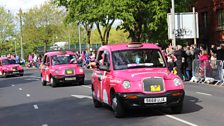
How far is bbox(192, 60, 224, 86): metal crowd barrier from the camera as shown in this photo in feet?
68.8

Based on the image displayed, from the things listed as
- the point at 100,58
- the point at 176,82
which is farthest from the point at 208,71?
the point at 176,82

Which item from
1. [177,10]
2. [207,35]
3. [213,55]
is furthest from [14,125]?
[207,35]

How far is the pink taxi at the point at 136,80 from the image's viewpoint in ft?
35.4

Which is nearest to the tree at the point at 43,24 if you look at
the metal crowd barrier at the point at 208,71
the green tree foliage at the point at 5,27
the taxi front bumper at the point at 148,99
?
the green tree foliage at the point at 5,27

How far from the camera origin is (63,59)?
23312 millimetres

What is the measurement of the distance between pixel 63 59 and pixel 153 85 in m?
12.9

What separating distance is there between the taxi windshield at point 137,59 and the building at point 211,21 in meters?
29.9

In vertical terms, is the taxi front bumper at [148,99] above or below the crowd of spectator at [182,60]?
below

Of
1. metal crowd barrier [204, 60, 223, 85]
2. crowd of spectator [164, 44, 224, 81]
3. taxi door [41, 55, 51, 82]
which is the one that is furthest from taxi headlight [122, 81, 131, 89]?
crowd of spectator [164, 44, 224, 81]

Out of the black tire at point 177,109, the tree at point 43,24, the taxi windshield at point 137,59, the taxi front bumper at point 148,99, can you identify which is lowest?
the black tire at point 177,109

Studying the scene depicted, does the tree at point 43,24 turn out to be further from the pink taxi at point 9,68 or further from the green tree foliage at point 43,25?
the pink taxi at point 9,68

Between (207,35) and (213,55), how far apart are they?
2162 cm

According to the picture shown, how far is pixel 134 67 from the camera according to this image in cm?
1179

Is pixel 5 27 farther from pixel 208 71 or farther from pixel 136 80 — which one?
pixel 136 80
